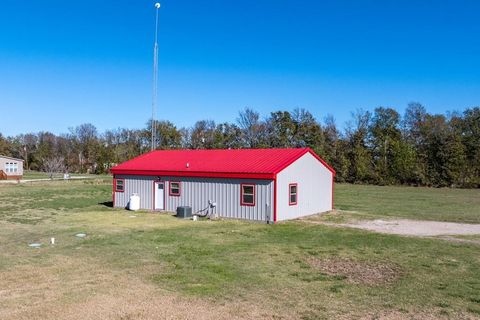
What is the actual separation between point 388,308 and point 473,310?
160 cm

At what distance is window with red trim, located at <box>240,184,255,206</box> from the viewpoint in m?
23.5

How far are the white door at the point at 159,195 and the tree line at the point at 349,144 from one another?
4094 cm

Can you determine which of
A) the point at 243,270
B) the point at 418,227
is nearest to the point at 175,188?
the point at 418,227

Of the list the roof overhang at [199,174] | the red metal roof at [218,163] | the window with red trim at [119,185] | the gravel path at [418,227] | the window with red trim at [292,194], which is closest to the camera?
the gravel path at [418,227]

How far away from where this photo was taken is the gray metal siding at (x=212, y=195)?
2306 cm

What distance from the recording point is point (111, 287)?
1048 cm

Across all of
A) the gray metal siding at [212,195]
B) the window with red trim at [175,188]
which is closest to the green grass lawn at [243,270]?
the gray metal siding at [212,195]

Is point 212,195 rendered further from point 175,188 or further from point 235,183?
point 175,188

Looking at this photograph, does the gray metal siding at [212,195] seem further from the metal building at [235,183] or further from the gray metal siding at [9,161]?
the gray metal siding at [9,161]

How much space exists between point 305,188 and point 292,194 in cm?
161

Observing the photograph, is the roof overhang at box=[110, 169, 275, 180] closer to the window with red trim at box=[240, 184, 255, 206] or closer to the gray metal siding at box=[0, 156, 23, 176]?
the window with red trim at box=[240, 184, 255, 206]

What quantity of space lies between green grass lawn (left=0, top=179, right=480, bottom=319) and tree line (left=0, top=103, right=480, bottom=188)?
142 ft

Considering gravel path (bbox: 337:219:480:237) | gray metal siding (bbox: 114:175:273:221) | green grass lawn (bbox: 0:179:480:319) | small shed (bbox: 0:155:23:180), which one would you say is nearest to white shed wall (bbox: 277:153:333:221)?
gray metal siding (bbox: 114:175:273:221)

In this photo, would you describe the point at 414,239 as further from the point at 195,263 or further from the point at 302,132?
the point at 302,132
